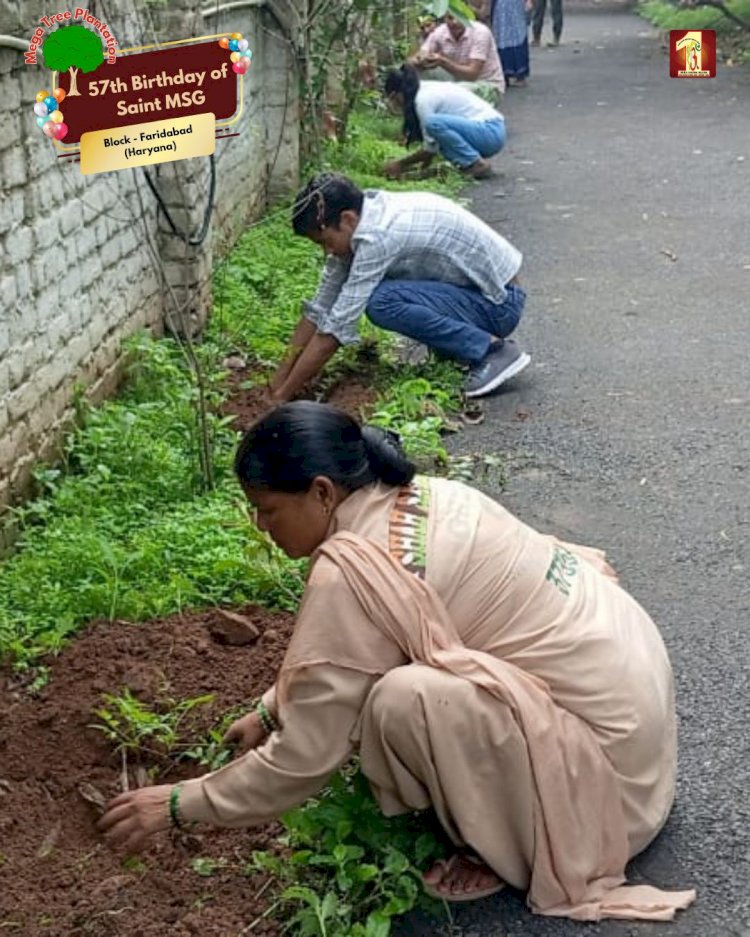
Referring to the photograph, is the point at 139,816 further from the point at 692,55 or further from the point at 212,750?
the point at 692,55

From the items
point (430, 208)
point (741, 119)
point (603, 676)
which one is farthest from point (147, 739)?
point (741, 119)

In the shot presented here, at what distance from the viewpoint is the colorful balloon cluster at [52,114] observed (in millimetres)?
4289

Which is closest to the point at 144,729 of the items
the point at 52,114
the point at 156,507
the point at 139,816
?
the point at 139,816

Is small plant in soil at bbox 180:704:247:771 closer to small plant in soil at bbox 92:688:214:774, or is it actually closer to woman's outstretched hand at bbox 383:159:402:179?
small plant in soil at bbox 92:688:214:774

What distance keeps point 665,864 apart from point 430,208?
3.57m

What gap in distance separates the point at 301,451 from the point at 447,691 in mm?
545

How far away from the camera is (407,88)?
10.8m

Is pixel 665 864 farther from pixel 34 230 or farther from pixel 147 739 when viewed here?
pixel 34 230

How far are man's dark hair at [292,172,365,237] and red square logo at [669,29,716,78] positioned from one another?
44.5 ft

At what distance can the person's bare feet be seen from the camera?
293 centimetres

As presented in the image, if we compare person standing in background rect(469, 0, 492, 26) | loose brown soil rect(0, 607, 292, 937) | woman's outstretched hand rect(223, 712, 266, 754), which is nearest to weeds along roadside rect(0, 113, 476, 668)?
loose brown soil rect(0, 607, 292, 937)

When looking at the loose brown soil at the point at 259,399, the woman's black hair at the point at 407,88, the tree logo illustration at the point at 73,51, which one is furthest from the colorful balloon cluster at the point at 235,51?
the woman's black hair at the point at 407,88

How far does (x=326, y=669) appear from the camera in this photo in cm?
267

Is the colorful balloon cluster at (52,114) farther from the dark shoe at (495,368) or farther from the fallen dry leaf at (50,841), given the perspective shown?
the dark shoe at (495,368)
